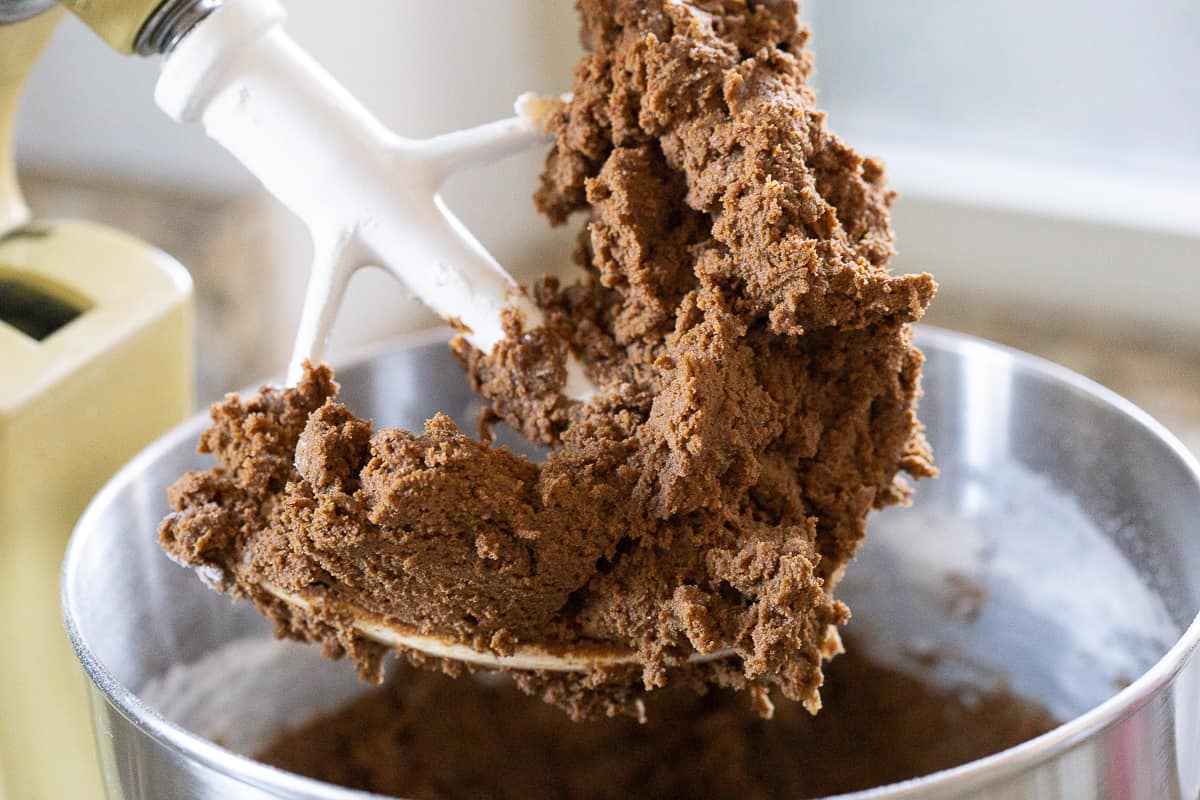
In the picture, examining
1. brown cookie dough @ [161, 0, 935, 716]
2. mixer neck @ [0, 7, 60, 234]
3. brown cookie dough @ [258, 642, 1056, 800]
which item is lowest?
brown cookie dough @ [258, 642, 1056, 800]

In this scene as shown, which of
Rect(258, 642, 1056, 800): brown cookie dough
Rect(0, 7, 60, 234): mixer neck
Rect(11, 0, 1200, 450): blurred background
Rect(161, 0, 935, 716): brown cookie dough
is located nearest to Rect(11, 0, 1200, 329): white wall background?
Rect(11, 0, 1200, 450): blurred background

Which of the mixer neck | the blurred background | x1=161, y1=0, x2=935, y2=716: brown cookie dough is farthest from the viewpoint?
the blurred background

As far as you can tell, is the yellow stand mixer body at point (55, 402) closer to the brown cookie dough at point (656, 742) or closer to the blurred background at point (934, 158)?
the brown cookie dough at point (656, 742)

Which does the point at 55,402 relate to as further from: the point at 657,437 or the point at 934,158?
the point at 934,158

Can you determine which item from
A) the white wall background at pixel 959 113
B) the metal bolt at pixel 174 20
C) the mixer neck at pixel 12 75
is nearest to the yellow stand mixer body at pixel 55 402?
the mixer neck at pixel 12 75

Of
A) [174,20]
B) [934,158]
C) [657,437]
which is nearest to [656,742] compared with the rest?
[657,437]

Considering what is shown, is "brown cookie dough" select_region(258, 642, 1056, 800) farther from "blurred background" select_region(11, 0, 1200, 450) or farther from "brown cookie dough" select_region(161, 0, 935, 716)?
"blurred background" select_region(11, 0, 1200, 450)

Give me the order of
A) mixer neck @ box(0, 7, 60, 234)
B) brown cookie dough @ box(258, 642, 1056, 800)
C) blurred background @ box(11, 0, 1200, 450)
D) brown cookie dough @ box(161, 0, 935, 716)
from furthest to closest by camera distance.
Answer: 1. blurred background @ box(11, 0, 1200, 450)
2. brown cookie dough @ box(258, 642, 1056, 800)
3. mixer neck @ box(0, 7, 60, 234)
4. brown cookie dough @ box(161, 0, 935, 716)
